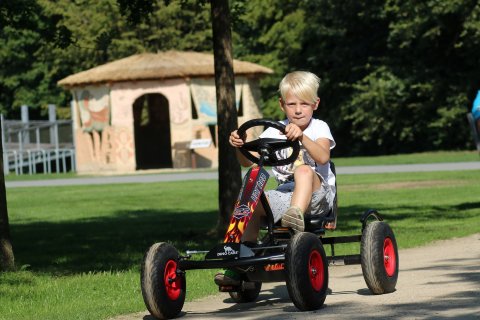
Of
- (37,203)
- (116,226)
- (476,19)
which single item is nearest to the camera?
(116,226)

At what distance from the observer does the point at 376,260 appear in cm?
846

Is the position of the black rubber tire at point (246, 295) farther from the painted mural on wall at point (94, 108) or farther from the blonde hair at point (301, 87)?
the painted mural on wall at point (94, 108)

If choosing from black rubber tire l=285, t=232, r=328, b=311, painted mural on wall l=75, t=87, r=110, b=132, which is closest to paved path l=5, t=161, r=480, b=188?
painted mural on wall l=75, t=87, r=110, b=132

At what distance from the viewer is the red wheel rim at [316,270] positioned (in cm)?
784

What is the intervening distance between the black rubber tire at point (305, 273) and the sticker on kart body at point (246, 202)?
0.35 metres

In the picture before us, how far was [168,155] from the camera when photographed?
49031 millimetres

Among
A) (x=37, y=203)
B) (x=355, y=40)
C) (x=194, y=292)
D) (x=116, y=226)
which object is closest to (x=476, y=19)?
(x=355, y=40)

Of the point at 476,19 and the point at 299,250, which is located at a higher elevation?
the point at 476,19

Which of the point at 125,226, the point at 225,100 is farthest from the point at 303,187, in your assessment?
the point at 125,226

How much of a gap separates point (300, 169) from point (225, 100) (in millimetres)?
6873

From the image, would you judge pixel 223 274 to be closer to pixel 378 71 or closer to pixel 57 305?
pixel 57 305

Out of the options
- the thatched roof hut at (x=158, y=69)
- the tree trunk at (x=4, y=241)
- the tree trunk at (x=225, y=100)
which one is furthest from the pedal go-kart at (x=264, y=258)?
the thatched roof hut at (x=158, y=69)

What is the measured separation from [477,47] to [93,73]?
14135mm

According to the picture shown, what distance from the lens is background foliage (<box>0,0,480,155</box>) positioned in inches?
1866
